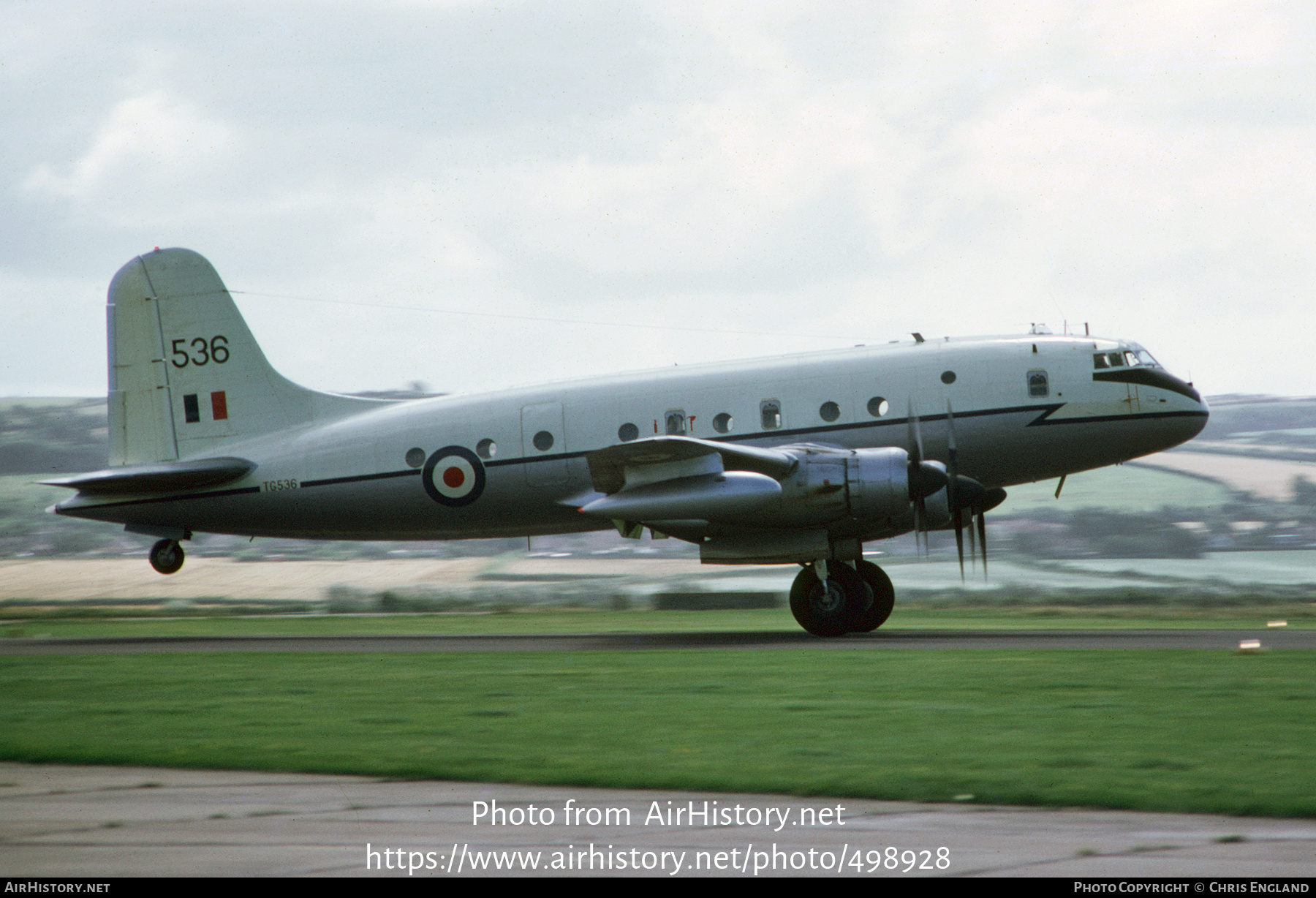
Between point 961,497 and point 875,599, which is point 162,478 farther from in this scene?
point 961,497

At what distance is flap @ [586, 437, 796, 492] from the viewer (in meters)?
21.6

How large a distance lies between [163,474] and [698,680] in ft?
51.0

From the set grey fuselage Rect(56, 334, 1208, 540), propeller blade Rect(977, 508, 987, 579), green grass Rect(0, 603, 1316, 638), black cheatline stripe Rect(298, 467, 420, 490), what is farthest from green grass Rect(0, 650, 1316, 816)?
green grass Rect(0, 603, 1316, 638)

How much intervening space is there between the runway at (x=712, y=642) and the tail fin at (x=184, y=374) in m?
4.64

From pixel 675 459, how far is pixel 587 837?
48.7 feet

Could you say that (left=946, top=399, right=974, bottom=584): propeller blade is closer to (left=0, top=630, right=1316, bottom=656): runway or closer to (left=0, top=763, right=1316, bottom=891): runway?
(left=0, top=630, right=1316, bottom=656): runway

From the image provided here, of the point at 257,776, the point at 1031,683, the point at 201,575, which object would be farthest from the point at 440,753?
the point at 201,575

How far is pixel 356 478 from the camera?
25844 millimetres

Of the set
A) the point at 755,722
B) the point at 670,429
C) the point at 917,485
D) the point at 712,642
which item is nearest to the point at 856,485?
the point at 917,485

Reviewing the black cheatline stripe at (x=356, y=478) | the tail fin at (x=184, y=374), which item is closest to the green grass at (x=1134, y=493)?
the black cheatline stripe at (x=356, y=478)

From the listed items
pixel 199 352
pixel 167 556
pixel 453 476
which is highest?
pixel 199 352

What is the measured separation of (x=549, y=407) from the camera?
25078 mm

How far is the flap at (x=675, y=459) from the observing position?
70.9 feet
